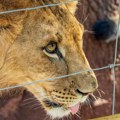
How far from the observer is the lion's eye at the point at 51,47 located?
6.23ft

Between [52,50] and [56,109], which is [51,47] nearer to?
[52,50]

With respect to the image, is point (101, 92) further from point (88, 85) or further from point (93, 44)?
point (88, 85)

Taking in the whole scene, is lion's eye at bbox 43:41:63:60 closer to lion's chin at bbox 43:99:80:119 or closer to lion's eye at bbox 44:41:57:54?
lion's eye at bbox 44:41:57:54

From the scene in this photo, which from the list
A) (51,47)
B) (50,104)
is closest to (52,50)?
(51,47)

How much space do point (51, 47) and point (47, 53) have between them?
1.5 inches

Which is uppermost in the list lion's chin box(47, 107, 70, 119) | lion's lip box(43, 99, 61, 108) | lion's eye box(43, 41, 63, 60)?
lion's eye box(43, 41, 63, 60)

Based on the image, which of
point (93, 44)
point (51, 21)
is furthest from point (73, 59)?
point (93, 44)

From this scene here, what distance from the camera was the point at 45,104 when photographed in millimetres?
2035

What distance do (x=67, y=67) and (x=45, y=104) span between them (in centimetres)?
19

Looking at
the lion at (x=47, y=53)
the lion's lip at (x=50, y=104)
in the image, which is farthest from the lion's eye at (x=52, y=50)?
the lion's lip at (x=50, y=104)

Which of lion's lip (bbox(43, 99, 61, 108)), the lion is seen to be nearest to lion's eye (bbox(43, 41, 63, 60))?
the lion

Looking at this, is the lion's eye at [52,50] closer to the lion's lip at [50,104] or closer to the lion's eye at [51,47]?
the lion's eye at [51,47]

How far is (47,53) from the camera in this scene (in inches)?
76.0

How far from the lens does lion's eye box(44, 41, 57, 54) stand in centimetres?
190
